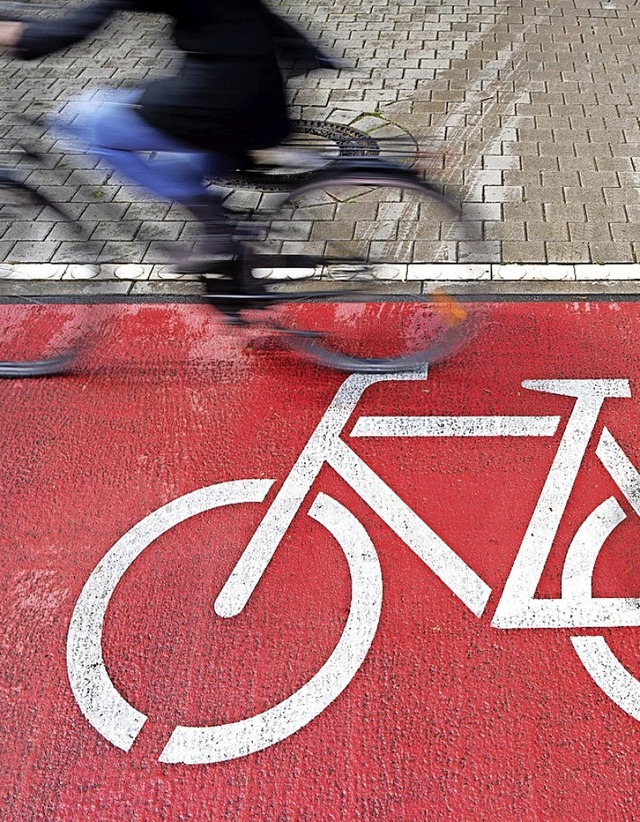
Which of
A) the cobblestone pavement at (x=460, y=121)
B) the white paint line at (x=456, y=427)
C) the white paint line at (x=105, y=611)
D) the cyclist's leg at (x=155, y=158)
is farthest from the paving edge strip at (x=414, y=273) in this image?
the white paint line at (x=105, y=611)

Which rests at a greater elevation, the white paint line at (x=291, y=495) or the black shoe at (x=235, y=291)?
the black shoe at (x=235, y=291)

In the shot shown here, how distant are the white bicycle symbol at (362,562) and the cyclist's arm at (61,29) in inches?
82.1

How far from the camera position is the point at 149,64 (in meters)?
7.71

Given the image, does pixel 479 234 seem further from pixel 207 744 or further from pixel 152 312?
pixel 207 744

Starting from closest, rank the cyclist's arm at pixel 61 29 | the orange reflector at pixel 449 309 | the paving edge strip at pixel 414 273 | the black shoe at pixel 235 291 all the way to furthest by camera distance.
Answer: the cyclist's arm at pixel 61 29 → the black shoe at pixel 235 291 → the orange reflector at pixel 449 309 → the paving edge strip at pixel 414 273

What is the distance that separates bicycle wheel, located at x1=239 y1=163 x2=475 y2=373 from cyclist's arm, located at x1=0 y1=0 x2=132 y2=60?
1213 mm

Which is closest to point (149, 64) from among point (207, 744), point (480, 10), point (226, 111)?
point (480, 10)

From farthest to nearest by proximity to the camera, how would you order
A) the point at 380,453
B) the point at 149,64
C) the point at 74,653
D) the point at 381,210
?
the point at 149,64 → the point at 381,210 → the point at 380,453 → the point at 74,653

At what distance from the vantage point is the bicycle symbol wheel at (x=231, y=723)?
291 centimetres

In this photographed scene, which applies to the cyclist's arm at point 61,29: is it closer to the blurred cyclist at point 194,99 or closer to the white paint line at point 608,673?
the blurred cyclist at point 194,99

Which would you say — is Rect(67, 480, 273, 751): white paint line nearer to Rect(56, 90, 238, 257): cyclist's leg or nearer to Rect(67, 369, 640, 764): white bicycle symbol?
Rect(67, 369, 640, 764): white bicycle symbol

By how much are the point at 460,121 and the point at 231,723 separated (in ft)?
17.3

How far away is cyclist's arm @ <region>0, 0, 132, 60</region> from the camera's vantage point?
3199mm

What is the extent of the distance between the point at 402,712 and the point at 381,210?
3616 mm
